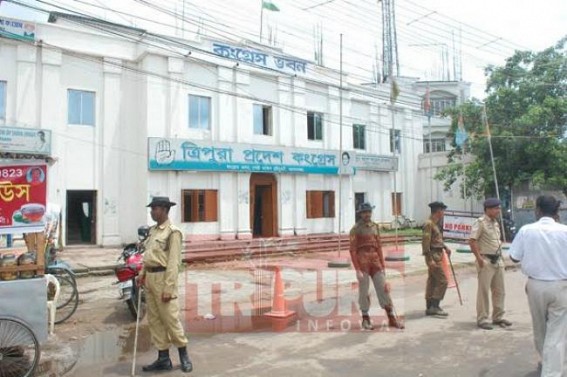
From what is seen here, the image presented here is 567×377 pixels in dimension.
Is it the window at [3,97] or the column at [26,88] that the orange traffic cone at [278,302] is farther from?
the window at [3,97]

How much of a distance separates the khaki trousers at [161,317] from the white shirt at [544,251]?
3.62 meters

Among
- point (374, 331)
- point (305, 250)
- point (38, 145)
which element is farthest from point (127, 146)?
point (374, 331)

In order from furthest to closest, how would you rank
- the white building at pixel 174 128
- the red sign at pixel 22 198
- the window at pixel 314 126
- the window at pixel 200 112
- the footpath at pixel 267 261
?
the window at pixel 314 126 < the window at pixel 200 112 < the white building at pixel 174 128 < the footpath at pixel 267 261 < the red sign at pixel 22 198

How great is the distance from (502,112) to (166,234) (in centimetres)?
2298

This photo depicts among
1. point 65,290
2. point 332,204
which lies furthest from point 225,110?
point 65,290

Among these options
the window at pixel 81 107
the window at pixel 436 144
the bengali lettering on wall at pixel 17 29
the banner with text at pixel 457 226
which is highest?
the bengali lettering on wall at pixel 17 29

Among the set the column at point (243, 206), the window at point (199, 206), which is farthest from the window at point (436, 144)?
the window at point (199, 206)

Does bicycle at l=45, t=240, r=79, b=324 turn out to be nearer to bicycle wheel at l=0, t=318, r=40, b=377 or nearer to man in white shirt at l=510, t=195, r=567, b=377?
bicycle wheel at l=0, t=318, r=40, b=377

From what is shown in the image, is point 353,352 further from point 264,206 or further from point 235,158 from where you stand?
point 264,206

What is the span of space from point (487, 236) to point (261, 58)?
58.0 feet

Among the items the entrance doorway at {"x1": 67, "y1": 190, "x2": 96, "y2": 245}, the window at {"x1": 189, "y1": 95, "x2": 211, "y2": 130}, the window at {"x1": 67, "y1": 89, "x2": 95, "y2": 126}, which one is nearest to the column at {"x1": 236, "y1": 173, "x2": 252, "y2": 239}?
the window at {"x1": 189, "y1": 95, "x2": 211, "y2": 130}

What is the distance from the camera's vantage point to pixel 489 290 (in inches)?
293

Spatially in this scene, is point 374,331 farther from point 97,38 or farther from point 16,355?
point 97,38

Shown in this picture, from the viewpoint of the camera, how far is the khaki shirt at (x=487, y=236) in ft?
24.5
